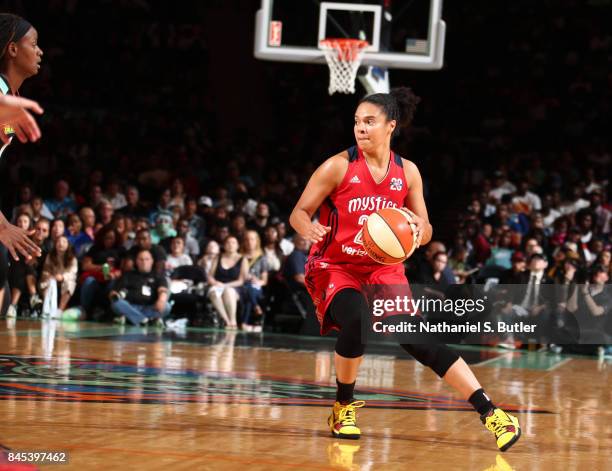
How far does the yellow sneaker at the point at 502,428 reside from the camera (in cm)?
502

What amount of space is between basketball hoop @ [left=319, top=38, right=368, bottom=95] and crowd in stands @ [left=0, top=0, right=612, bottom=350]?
2.38 m

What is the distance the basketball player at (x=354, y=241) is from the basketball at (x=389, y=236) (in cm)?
11

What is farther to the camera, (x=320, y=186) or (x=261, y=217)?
(x=261, y=217)

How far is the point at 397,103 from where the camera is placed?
564 cm

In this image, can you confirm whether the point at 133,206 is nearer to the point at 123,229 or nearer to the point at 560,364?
the point at 123,229

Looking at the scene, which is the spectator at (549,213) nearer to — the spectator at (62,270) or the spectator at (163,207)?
the spectator at (163,207)

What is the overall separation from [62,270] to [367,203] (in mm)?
8689

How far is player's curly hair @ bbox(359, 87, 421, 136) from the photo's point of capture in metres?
5.55

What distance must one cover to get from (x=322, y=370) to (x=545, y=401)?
82.3 inches

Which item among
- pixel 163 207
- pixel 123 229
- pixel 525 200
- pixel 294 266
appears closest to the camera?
pixel 294 266

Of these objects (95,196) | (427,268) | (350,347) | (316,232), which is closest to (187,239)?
(95,196)

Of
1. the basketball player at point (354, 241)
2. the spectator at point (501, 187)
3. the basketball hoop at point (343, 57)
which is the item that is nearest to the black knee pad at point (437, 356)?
the basketball player at point (354, 241)

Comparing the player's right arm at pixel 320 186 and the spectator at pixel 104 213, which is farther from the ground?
the player's right arm at pixel 320 186

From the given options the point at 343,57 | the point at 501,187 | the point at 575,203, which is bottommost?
the point at 575,203
